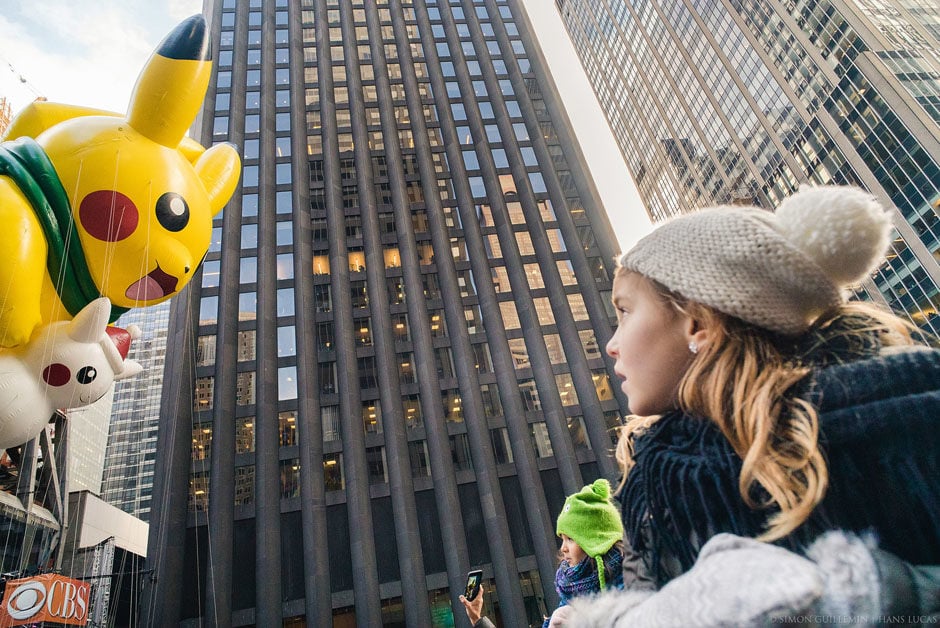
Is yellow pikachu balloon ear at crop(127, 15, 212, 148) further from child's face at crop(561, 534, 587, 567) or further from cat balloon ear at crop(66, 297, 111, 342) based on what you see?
child's face at crop(561, 534, 587, 567)

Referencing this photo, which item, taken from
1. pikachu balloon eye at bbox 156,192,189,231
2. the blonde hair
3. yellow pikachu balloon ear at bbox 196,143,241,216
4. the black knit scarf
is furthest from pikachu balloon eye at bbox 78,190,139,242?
the black knit scarf

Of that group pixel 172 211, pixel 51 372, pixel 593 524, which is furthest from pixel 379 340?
pixel 593 524

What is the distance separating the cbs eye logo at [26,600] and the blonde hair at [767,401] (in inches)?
638

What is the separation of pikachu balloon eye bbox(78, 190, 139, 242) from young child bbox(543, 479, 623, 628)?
280 inches

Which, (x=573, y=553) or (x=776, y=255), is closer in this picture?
(x=776, y=255)

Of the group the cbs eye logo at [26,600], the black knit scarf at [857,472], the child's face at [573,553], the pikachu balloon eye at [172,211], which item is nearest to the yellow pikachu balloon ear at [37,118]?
the pikachu balloon eye at [172,211]

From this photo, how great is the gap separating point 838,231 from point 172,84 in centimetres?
835

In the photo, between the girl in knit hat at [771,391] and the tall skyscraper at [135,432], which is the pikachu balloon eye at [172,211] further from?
the tall skyscraper at [135,432]

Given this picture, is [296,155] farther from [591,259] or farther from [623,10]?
[623,10]

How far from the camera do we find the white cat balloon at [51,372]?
6.45m

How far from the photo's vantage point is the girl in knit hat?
102 centimetres

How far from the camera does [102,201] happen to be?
22.1ft

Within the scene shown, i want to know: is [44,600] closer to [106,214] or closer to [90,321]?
[90,321]

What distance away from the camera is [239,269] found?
32594 millimetres
